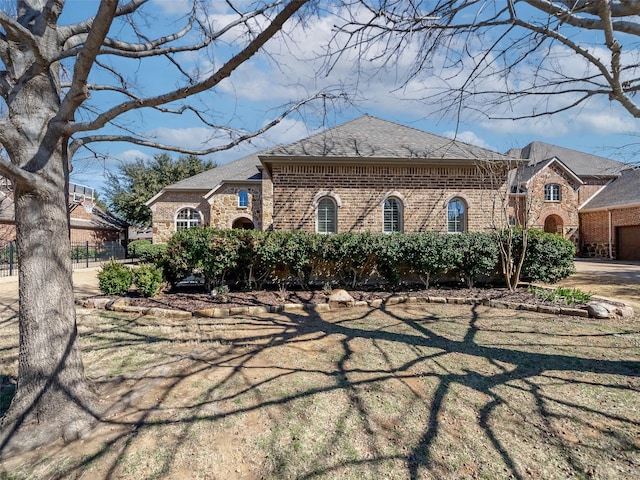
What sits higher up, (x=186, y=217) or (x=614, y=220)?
(x=186, y=217)

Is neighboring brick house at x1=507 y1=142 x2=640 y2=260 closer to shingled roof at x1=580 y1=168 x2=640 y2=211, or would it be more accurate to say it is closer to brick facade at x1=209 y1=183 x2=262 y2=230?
shingled roof at x1=580 y1=168 x2=640 y2=211

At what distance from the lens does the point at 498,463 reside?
2.53 meters

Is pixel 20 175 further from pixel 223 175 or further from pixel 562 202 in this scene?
pixel 562 202

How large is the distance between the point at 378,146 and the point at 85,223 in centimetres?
2852

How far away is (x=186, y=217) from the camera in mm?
24719

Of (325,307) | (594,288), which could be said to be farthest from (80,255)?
(594,288)

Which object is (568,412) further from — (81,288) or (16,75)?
(81,288)

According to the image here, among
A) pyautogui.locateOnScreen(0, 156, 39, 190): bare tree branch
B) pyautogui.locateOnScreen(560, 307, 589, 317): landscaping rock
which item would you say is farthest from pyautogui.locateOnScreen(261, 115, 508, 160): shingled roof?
pyautogui.locateOnScreen(0, 156, 39, 190): bare tree branch

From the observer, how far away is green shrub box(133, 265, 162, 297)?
827 cm

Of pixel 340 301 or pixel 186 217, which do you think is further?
Answer: pixel 186 217

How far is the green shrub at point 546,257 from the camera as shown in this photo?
9430mm

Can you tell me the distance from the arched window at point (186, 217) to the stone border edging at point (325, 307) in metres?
17.5

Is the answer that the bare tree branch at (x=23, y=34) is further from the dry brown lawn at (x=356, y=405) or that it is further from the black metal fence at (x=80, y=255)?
the black metal fence at (x=80, y=255)

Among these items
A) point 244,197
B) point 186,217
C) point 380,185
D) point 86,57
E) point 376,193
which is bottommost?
point 86,57
